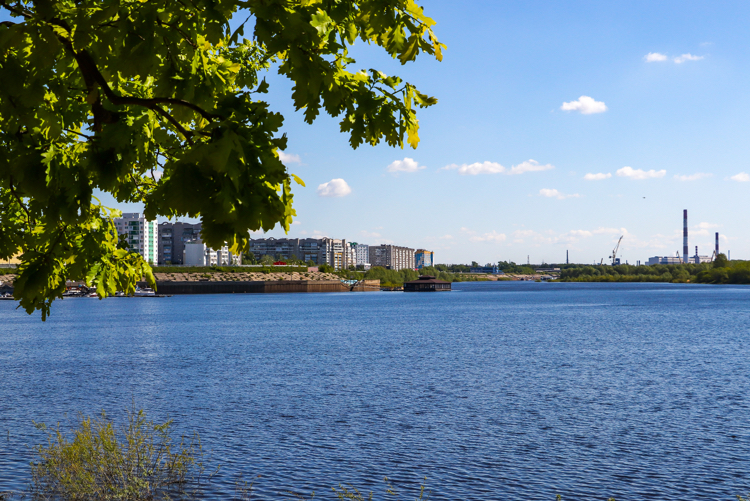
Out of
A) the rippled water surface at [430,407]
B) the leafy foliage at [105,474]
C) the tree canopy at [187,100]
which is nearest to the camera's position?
the tree canopy at [187,100]

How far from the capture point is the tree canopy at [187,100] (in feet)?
18.3

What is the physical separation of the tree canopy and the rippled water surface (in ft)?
42.6

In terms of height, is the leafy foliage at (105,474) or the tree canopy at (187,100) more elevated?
the tree canopy at (187,100)

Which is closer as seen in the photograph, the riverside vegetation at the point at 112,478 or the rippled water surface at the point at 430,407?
the riverside vegetation at the point at 112,478

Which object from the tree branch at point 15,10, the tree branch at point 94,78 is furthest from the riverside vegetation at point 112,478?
the tree branch at point 15,10

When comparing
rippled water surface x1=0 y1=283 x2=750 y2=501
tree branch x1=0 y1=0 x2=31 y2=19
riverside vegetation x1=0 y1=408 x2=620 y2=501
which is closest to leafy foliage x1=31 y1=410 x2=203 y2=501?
riverside vegetation x1=0 y1=408 x2=620 y2=501

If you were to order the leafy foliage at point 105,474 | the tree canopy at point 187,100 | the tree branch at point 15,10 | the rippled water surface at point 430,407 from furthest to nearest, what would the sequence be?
the rippled water surface at point 430,407 → the leafy foliage at point 105,474 → the tree branch at point 15,10 → the tree canopy at point 187,100

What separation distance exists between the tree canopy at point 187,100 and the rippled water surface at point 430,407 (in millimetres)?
12993

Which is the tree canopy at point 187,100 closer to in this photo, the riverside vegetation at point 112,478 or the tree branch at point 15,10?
the tree branch at point 15,10

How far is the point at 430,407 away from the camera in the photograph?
29016 millimetres

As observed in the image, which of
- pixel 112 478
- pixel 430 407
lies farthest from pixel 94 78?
pixel 430 407

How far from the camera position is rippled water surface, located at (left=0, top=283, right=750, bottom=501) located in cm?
1922

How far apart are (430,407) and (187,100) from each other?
79.6 feet

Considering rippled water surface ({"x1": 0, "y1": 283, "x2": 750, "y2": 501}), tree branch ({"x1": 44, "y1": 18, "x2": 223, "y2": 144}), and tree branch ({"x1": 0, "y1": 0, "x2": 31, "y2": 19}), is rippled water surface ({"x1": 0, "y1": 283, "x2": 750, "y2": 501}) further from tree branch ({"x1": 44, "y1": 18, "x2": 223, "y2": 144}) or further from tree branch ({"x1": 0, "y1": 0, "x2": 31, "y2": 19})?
tree branch ({"x1": 0, "y1": 0, "x2": 31, "y2": 19})
